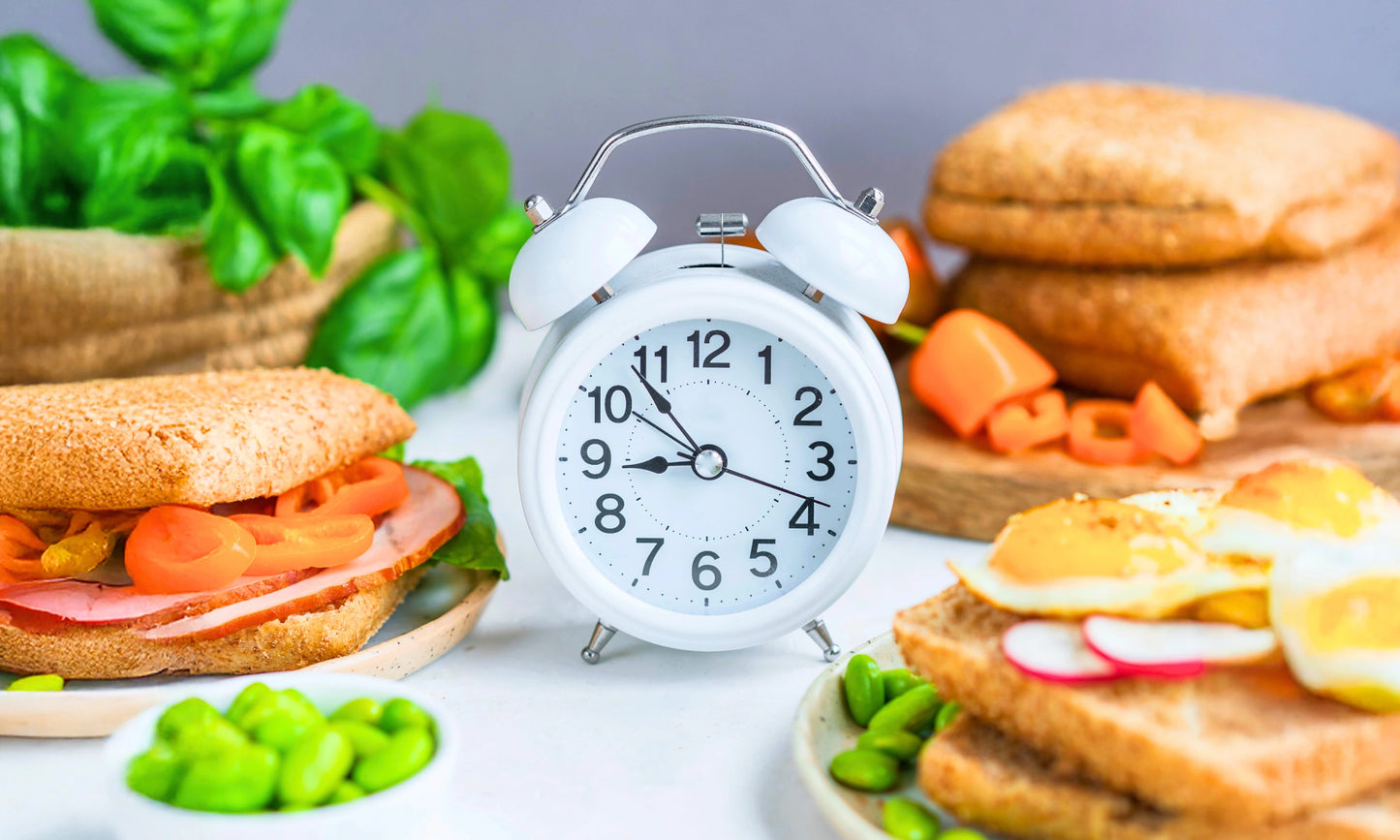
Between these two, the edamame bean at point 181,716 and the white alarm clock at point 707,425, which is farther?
the white alarm clock at point 707,425

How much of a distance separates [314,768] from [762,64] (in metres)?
3.11

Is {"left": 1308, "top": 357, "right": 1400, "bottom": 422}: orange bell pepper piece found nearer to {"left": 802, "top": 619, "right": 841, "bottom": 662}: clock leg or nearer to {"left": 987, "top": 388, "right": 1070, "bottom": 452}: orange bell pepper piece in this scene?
{"left": 987, "top": 388, "right": 1070, "bottom": 452}: orange bell pepper piece

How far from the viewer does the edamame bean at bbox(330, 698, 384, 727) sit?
4.85 feet

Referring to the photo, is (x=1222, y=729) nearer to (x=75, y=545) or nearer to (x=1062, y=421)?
(x=1062, y=421)

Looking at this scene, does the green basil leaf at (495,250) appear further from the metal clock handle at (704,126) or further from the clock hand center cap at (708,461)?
the clock hand center cap at (708,461)

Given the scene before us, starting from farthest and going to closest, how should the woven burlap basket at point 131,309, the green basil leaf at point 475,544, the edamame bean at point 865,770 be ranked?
the woven burlap basket at point 131,309, the green basil leaf at point 475,544, the edamame bean at point 865,770

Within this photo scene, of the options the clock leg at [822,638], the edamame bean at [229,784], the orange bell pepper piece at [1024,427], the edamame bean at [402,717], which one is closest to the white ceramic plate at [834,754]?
the clock leg at [822,638]

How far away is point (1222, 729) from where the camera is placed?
1354mm

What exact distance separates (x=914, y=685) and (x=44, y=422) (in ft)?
A: 4.45

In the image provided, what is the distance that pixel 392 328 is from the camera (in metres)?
3.07

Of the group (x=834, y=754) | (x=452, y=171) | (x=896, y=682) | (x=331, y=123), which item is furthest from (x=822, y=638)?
(x=331, y=123)

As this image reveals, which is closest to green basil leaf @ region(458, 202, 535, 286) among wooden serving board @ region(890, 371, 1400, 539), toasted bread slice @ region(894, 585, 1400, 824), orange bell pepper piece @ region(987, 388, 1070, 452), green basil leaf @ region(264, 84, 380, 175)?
green basil leaf @ region(264, 84, 380, 175)

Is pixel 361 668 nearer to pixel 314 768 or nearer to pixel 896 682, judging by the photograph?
pixel 314 768

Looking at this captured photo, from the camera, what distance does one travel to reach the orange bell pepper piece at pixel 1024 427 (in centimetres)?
268
